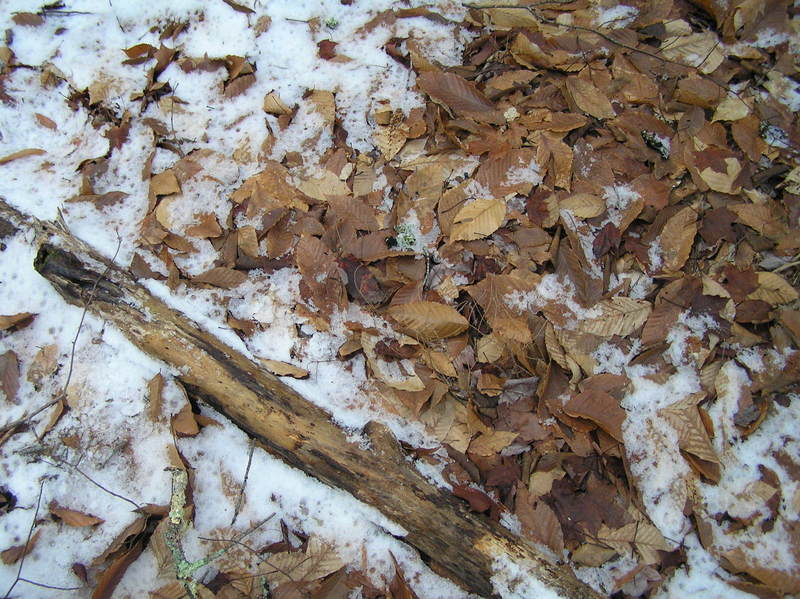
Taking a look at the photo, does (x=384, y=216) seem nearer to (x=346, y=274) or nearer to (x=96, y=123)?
(x=346, y=274)

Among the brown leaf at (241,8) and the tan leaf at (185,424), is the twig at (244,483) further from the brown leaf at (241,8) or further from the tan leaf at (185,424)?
the brown leaf at (241,8)

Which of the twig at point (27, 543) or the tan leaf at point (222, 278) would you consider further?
the tan leaf at point (222, 278)

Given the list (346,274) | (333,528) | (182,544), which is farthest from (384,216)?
(182,544)

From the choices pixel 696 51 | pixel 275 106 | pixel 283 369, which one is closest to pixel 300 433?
pixel 283 369

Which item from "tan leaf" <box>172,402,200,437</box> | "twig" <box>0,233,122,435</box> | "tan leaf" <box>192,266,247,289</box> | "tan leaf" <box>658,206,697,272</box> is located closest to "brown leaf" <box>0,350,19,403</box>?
"twig" <box>0,233,122,435</box>

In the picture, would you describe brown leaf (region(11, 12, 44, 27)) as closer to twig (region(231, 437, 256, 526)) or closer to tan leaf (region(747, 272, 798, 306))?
twig (region(231, 437, 256, 526))

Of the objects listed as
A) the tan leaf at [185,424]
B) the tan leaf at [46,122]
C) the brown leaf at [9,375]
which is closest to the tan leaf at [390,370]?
the tan leaf at [185,424]

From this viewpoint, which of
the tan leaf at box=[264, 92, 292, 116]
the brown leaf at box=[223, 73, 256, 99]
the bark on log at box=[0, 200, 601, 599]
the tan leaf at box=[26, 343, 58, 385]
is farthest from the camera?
the brown leaf at box=[223, 73, 256, 99]
